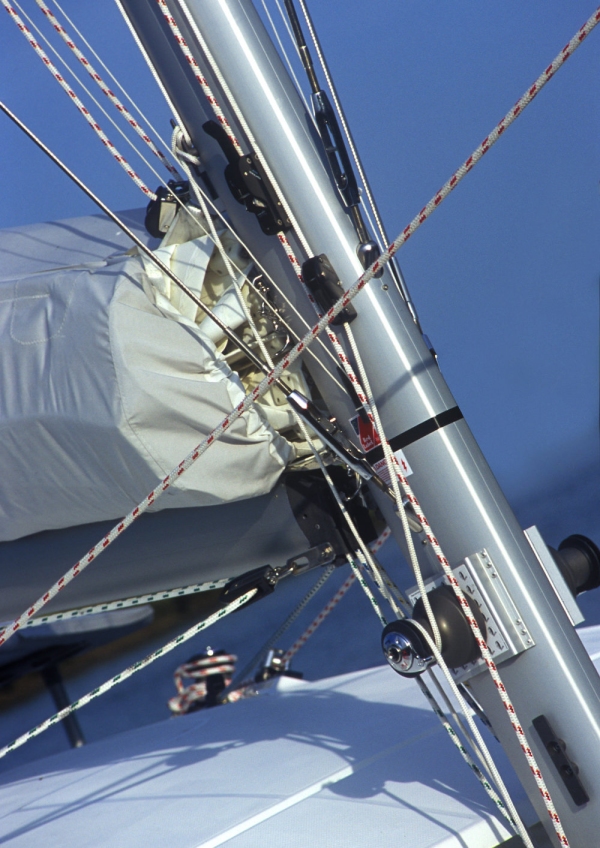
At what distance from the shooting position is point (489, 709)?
153cm

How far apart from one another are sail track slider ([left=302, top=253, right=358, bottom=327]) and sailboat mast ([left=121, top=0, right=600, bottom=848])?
25mm

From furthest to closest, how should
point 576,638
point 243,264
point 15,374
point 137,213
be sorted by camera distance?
point 137,213, point 243,264, point 15,374, point 576,638

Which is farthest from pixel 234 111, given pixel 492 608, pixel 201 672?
pixel 201 672

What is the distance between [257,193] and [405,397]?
54 cm

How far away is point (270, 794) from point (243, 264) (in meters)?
1.17

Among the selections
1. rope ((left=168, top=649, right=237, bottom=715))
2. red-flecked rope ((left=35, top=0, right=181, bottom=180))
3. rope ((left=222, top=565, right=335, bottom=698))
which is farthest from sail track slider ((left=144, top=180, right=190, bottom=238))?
rope ((left=168, top=649, right=237, bottom=715))

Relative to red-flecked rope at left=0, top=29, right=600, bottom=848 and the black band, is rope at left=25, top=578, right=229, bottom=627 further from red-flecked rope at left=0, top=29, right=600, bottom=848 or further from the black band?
the black band

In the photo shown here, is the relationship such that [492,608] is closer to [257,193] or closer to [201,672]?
[257,193]

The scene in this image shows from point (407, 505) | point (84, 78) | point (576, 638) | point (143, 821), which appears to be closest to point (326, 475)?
point (407, 505)

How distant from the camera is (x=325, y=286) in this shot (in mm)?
1616

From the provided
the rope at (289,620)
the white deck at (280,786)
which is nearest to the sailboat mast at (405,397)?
the white deck at (280,786)

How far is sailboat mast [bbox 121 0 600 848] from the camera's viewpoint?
144cm

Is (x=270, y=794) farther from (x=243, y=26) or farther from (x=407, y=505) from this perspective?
(x=243, y=26)

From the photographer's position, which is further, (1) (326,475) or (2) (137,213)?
(2) (137,213)
